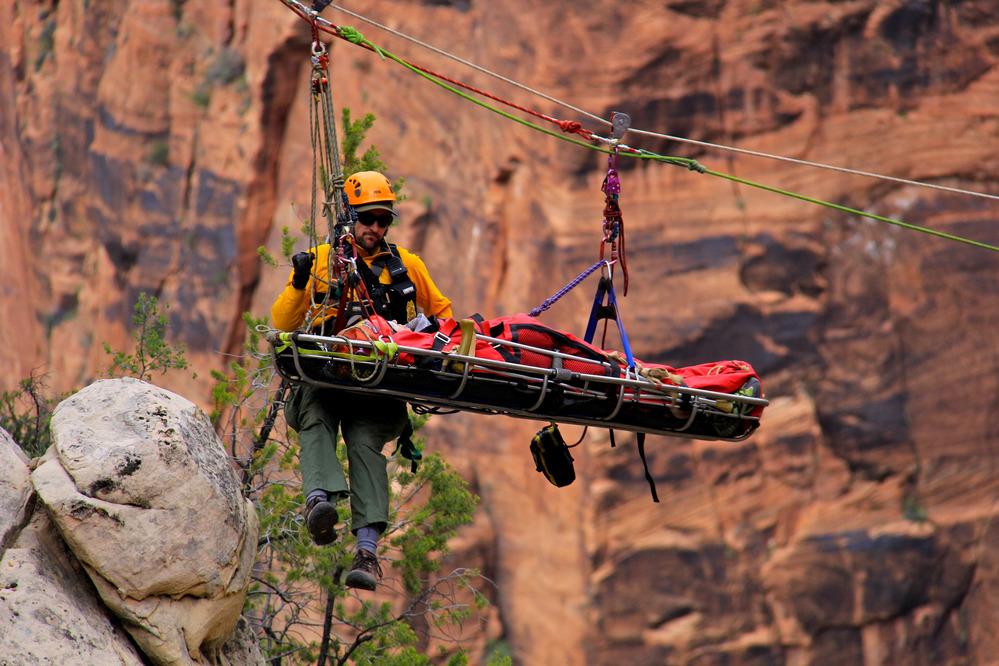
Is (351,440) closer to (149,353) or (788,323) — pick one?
(149,353)

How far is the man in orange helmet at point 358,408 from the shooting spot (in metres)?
8.98

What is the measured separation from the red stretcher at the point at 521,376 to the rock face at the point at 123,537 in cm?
115

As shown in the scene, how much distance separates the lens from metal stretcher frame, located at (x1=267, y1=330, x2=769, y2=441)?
877 centimetres

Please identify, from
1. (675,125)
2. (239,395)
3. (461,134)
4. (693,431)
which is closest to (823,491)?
(675,125)

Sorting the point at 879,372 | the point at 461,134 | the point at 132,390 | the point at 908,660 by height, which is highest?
the point at 461,134

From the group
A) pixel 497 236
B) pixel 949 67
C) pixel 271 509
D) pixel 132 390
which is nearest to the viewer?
pixel 132 390

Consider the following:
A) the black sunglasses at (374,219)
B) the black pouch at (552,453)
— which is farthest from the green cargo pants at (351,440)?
the black pouch at (552,453)

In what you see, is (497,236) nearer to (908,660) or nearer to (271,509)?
(908,660)

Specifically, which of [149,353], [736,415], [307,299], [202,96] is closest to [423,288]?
[307,299]

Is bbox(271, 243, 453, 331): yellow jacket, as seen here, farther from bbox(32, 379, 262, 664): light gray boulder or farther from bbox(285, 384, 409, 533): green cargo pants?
bbox(32, 379, 262, 664): light gray boulder

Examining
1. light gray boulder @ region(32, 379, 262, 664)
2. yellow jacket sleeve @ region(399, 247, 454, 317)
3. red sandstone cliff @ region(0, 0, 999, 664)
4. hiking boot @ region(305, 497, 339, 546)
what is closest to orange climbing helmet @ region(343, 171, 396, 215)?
yellow jacket sleeve @ region(399, 247, 454, 317)

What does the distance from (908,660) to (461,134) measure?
1018 centimetres

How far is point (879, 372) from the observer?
2241 cm

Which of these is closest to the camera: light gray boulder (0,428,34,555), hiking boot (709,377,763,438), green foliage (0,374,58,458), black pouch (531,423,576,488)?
light gray boulder (0,428,34,555)
